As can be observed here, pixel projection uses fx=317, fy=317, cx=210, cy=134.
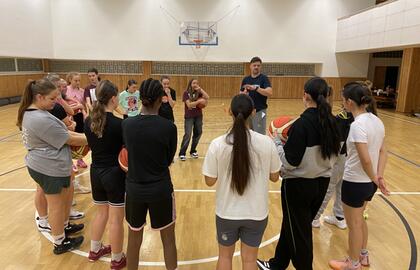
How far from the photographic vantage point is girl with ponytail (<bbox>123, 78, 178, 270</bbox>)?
2252mm

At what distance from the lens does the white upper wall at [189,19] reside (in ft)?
58.3

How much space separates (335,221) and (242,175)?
2.51 m

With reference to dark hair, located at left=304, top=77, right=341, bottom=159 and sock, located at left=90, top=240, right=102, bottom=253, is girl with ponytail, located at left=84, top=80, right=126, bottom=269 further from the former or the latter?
dark hair, located at left=304, top=77, right=341, bottom=159

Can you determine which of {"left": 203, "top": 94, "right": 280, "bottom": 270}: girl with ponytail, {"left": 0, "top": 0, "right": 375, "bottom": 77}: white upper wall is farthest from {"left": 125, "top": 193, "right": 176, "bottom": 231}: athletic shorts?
{"left": 0, "top": 0, "right": 375, "bottom": 77}: white upper wall

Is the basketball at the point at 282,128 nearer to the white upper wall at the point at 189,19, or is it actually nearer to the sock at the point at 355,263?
the sock at the point at 355,263

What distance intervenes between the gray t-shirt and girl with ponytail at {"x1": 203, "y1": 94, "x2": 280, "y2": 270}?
158 cm

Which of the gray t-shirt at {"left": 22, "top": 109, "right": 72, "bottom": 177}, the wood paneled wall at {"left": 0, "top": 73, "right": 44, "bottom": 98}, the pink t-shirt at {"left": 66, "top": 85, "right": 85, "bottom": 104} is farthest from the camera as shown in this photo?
the wood paneled wall at {"left": 0, "top": 73, "right": 44, "bottom": 98}

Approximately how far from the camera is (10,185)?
5.20 metres

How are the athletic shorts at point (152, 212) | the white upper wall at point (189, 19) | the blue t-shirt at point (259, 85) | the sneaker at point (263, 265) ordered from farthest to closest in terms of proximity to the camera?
the white upper wall at point (189, 19), the blue t-shirt at point (259, 85), the sneaker at point (263, 265), the athletic shorts at point (152, 212)

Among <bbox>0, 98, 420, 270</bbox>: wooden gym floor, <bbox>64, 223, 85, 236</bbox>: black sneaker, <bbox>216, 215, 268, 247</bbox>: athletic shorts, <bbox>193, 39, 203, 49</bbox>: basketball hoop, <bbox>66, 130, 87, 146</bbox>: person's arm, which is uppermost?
<bbox>193, 39, 203, 49</bbox>: basketball hoop

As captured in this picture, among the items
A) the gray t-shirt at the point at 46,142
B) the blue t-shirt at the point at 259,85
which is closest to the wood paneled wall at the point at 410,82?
the blue t-shirt at the point at 259,85

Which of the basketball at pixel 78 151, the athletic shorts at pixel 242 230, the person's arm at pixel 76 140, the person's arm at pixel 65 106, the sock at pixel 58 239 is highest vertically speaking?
the person's arm at pixel 65 106

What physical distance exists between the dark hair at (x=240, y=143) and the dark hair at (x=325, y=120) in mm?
546

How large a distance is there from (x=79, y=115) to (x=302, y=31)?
1579 cm
